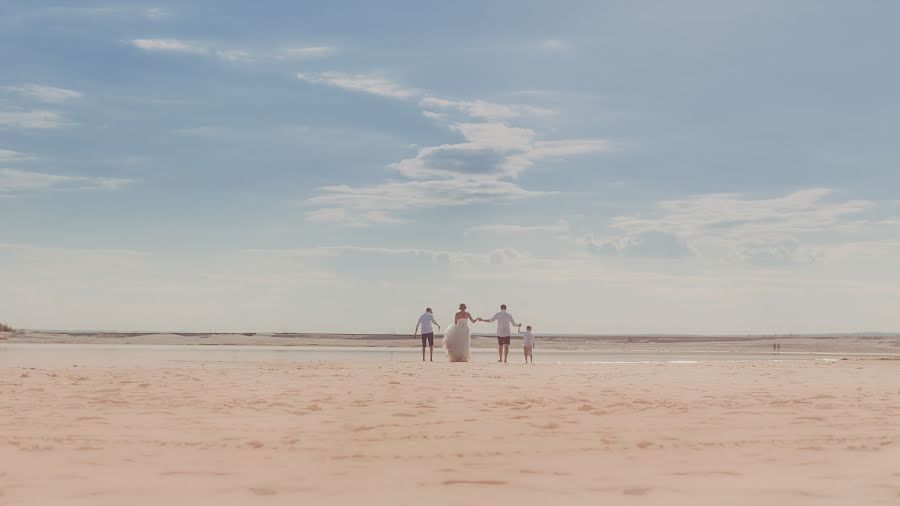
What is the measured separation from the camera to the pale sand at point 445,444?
6074mm

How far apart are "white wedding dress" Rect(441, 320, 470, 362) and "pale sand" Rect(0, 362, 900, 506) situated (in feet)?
38.4

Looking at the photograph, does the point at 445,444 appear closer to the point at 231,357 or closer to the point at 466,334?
the point at 466,334

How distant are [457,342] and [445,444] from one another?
18.2 meters

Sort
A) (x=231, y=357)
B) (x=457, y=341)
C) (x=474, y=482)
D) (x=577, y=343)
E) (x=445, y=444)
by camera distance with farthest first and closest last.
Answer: (x=577, y=343)
(x=231, y=357)
(x=457, y=341)
(x=445, y=444)
(x=474, y=482)

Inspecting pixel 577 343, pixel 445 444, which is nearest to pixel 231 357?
pixel 445 444

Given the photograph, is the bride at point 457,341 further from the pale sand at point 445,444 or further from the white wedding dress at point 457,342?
the pale sand at point 445,444

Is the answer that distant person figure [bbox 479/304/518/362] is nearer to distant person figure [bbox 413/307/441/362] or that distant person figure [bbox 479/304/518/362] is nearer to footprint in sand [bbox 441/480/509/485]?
distant person figure [bbox 413/307/441/362]

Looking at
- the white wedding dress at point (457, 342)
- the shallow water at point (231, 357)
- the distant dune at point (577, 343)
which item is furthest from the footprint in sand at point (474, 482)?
the distant dune at point (577, 343)

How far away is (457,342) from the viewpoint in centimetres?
2638

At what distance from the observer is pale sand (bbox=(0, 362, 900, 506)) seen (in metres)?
6.07

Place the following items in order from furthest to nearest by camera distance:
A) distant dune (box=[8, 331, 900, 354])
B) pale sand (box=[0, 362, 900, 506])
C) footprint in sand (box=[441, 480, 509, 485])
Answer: distant dune (box=[8, 331, 900, 354]) < footprint in sand (box=[441, 480, 509, 485]) < pale sand (box=[0, 362, 900, 506])

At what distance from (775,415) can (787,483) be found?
4362mm

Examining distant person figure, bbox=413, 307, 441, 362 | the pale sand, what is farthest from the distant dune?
the pale sand

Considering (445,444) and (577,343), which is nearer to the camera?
(445,444)
